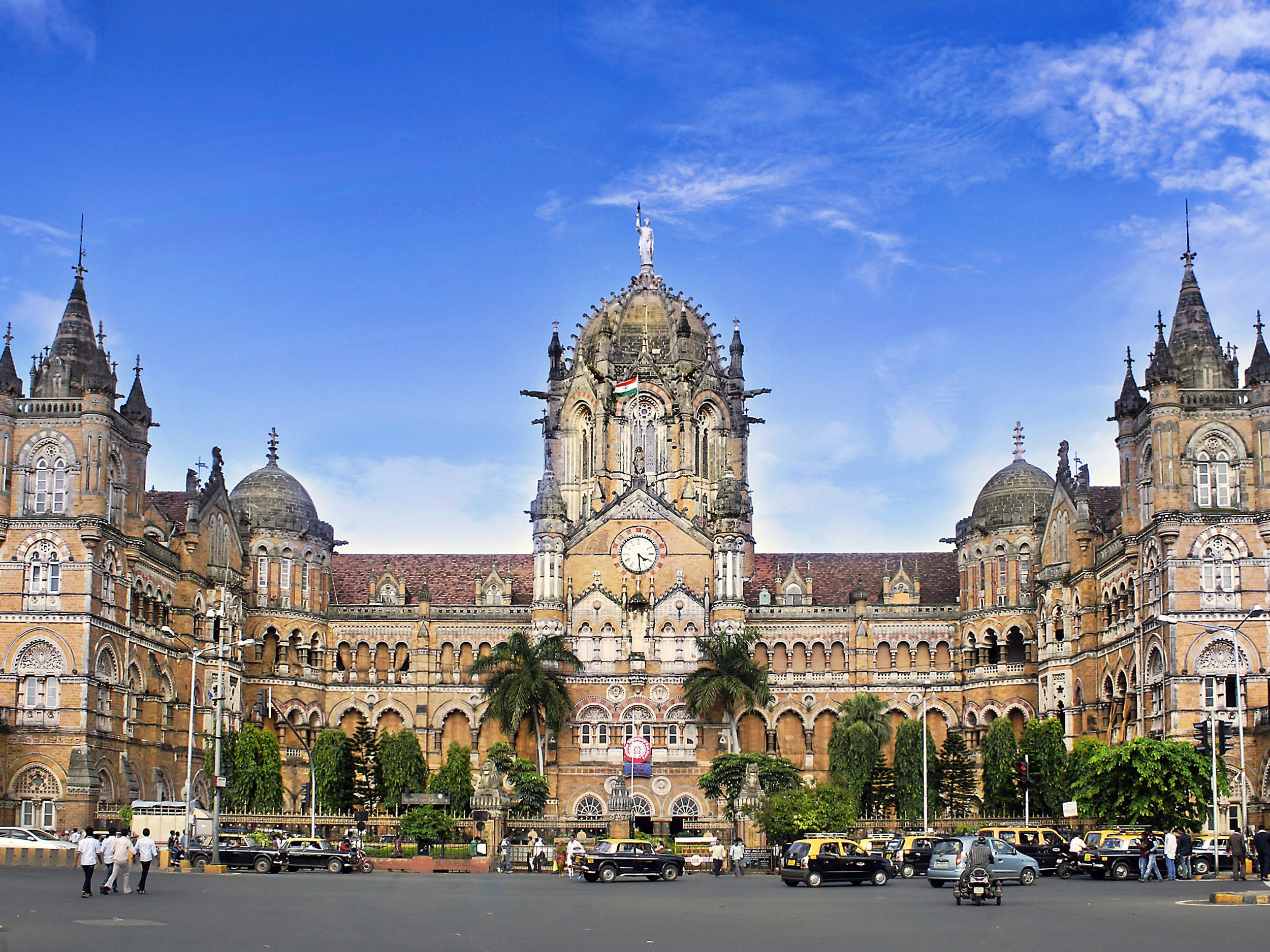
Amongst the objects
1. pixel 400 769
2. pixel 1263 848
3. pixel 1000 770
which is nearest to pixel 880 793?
pixel 1000 770

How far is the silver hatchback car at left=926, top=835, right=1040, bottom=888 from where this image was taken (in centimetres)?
5141

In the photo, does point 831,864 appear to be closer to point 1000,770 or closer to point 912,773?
point 1000,770

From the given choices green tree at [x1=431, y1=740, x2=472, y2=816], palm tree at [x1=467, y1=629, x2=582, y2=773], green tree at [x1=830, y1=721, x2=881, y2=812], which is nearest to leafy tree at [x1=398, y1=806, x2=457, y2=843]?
green tree at [x1=431, y1=740, x2=472, y2=816]

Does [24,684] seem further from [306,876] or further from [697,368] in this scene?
[697,368]

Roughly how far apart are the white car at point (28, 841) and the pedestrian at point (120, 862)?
21.0 metres

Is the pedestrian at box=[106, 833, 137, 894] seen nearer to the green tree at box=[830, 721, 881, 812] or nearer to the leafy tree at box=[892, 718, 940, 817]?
the green tree at box=[830, 721, 881, 812]

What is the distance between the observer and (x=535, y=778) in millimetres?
85875

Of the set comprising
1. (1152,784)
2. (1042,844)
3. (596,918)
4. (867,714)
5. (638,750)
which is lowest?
(1042,844)

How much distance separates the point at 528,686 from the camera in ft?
294

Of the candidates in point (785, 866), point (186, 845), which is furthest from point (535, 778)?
point (785, 866)

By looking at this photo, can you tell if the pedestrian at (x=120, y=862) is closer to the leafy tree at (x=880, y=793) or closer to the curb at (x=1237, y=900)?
the curb at (x=1237, y=900)

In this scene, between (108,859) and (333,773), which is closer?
(108,859)

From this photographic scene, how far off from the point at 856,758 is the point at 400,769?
934 inches

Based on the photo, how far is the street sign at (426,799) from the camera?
7288 cm
